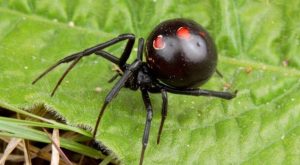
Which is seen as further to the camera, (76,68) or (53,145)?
(76,68)

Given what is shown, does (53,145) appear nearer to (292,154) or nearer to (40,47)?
(40,47)

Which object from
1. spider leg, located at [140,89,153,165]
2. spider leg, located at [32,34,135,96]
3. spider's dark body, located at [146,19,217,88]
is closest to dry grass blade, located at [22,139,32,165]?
spider leg, located at [32,34,135,96]

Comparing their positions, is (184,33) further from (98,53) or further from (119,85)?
(98,53)

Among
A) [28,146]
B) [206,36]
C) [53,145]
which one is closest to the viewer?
[206,36]

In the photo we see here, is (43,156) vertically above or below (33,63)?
below

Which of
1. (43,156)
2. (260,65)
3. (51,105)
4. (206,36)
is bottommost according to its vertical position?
(43,156)

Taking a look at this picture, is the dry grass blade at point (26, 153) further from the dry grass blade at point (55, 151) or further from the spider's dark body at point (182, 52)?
the spider's dark body at point (182, 52)

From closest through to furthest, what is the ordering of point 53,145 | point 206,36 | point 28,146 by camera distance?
point 206,36 < point 53,145 < point 28,146

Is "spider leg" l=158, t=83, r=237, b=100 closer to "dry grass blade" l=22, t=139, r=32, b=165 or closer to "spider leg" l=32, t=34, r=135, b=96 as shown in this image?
"spider leg" l=32, t=34, r=135, b=96

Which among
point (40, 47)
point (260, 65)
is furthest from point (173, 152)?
point (40, 47)
